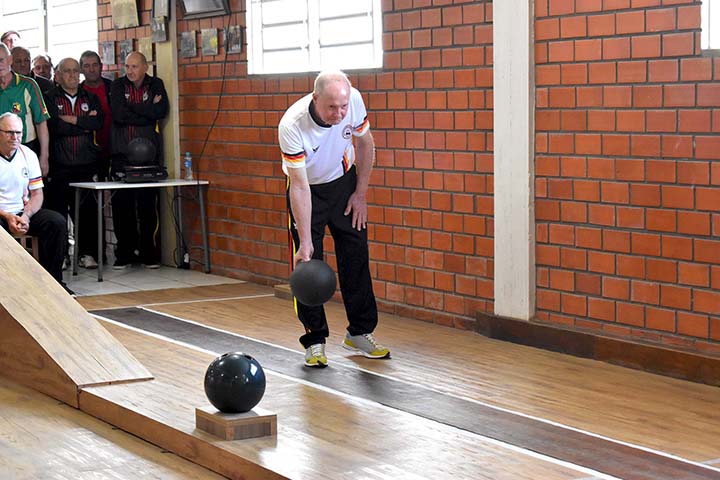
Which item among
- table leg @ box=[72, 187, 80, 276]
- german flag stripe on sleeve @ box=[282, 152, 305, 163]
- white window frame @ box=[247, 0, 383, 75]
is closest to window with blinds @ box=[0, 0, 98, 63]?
table leg @ box=[72, 187, 80, 276]

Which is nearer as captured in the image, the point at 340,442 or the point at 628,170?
the point at 340,442

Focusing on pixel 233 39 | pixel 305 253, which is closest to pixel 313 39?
pixel 233 39

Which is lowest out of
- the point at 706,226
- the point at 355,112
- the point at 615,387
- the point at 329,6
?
the point at 615,387

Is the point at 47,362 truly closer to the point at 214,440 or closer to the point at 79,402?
the point at 79,402

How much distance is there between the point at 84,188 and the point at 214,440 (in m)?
5.14

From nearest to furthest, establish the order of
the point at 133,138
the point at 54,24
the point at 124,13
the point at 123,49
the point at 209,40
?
the point at 209,40
the point at 133,138
the point at 124,13
the point at 123,49
the point at 54,24

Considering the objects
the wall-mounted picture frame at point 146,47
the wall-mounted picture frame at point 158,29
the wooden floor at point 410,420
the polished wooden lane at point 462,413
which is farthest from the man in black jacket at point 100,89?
the wooden floor at point 410,420

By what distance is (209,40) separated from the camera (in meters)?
8.86

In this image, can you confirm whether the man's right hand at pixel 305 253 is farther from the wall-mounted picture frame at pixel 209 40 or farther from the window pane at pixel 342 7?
the wall-mounted picture frame at pixel 209 40

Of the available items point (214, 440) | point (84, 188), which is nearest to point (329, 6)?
point (84, 188)

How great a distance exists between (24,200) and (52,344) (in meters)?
2.61

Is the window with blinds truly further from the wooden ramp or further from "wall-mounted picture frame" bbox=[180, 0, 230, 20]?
the wooden ramp

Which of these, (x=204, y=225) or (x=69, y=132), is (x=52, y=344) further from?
(x=69, y=132)

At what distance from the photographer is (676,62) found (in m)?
5.29
